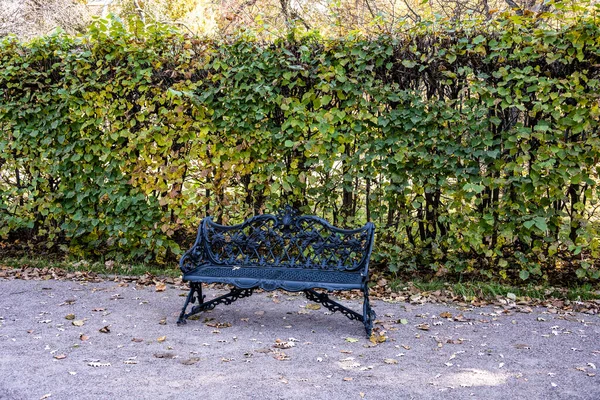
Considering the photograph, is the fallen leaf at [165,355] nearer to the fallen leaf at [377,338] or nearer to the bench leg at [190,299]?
the bench leg at [190,299]

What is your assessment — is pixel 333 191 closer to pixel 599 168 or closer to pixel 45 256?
pixel 599 168

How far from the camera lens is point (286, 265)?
4871 millimetres

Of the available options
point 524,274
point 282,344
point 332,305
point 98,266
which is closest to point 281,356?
point 282,344

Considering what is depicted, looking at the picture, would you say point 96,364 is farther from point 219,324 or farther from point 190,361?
point 219,324

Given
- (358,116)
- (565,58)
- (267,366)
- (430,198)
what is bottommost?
(267,366)

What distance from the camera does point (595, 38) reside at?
16.0ft

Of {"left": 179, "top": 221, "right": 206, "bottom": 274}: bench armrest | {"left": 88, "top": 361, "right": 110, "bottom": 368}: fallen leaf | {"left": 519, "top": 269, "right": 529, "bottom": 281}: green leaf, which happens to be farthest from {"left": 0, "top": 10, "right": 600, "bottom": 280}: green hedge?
{"left": 88, "top": 361, "right": 110, "bottom": 368}: fallen leaf

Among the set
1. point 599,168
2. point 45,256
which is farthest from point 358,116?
point 45,256

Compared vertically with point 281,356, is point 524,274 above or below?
above

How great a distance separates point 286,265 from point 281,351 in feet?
3.45

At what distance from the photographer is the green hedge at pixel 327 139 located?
Result: 5141 mm

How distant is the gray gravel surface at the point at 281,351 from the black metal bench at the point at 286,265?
0.81 feet

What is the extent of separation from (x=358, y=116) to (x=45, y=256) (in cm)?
418

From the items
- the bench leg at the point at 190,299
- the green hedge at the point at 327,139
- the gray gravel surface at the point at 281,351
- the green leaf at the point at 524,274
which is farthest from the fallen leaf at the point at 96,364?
the green leaf at the point at 524,274
